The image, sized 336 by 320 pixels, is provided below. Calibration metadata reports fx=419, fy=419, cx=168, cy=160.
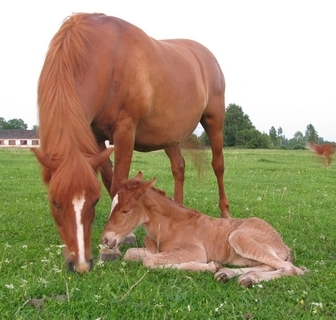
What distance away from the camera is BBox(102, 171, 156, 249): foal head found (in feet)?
14.8

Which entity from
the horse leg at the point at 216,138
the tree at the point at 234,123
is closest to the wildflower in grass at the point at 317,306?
the horse leg at the point at 216,138

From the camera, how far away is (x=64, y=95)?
4.12 m

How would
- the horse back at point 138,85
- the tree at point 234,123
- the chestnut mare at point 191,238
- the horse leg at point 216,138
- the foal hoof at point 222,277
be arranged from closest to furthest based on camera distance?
the foal hoof at point 222,277
the chestnut mare at point 191,238
the horse back at point 138,85
the horse leg at point 216,138
the tree at point 234,123

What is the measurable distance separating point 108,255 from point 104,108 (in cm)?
170

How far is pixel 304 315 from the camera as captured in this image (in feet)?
10.3

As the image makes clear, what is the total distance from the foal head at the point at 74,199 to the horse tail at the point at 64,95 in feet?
0.43

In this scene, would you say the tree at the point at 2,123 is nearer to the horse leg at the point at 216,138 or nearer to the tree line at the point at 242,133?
the tree line at the point at 242,133

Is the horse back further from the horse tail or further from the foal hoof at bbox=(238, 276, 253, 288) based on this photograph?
the foal hoof at bbox=(238, 276, 253, 288)

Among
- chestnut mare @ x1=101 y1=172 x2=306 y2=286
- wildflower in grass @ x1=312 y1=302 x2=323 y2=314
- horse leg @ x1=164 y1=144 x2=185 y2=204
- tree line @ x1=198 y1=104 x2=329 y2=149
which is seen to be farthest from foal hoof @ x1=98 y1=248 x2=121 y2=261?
tree line @ x1=198 y1=104 x2=329 y2=149

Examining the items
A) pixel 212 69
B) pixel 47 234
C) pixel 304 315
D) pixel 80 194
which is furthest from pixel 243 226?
pixel 212 69

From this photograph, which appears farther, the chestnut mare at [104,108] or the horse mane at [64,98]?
the horse mane at [64,98]

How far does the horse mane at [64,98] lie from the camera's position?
12.5 ft

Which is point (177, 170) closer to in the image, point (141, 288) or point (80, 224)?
point (80, 224)

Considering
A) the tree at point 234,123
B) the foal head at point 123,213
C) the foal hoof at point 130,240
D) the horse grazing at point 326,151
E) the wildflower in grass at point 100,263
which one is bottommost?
the foal hoof at point 130,240
